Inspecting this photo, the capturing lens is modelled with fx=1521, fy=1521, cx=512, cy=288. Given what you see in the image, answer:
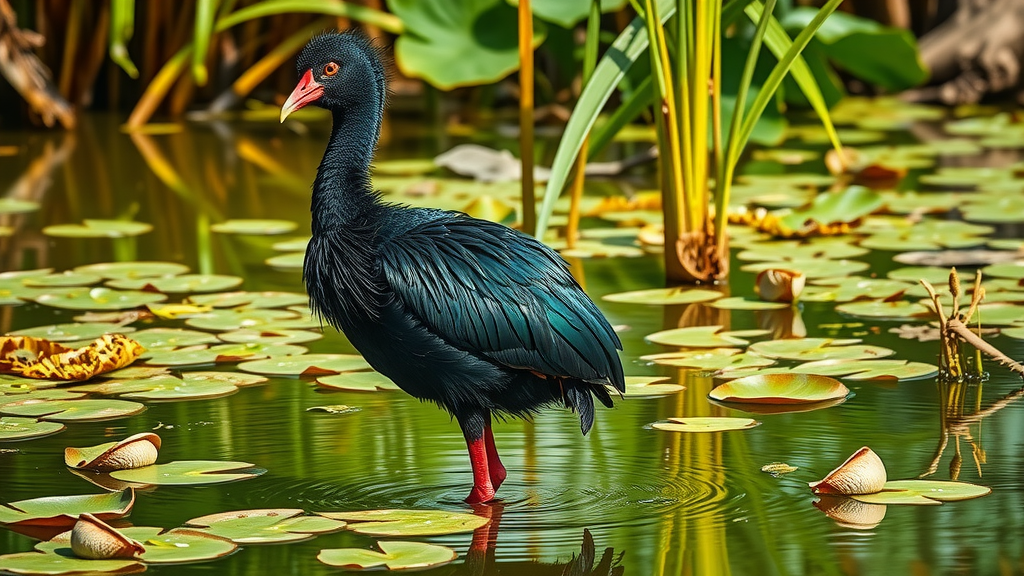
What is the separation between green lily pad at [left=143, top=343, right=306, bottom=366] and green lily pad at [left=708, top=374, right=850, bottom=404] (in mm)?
1242

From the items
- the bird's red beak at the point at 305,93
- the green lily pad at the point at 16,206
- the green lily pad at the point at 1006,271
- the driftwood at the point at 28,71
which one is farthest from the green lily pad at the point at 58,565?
the driftwood at the point at 28,71

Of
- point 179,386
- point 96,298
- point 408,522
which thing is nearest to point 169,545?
point 408,522

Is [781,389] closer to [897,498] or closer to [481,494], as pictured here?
[897,498]

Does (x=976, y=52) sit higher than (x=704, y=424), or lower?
higher

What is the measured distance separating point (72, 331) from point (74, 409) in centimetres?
84

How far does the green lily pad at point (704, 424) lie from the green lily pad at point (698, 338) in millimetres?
701

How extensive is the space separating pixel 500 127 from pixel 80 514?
6.59 meters

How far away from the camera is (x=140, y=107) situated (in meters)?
9.05

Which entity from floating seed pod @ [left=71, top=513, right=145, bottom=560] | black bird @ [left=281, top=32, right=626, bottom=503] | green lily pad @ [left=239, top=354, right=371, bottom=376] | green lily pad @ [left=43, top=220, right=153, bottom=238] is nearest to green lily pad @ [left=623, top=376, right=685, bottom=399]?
black bird @ [left=281, top=32, right=626, bottom=503]

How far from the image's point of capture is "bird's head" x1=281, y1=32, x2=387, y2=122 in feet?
11.0

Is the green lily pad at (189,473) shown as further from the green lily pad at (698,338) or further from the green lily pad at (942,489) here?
the green lily pad at (698,338)

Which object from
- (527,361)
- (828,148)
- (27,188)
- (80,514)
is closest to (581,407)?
(527,361)

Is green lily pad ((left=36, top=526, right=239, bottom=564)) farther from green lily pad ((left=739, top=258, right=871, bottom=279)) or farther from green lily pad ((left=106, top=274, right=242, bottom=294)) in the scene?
green lily pad ((left=739, top=258, right=871, bottom=279))

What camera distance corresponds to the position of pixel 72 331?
14.7 feet
